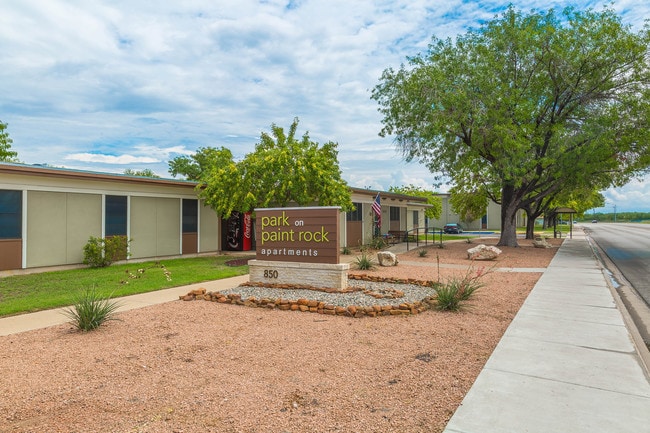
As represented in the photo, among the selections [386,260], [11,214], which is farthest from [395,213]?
[11,214]

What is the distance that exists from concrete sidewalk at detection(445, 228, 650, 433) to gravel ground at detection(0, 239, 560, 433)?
226 mm

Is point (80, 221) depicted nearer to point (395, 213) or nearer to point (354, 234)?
point (354, 234)

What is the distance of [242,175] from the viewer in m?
16.0

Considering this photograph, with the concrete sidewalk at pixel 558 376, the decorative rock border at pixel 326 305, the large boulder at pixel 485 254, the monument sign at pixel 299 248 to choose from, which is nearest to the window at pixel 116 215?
the monument sign at pixel 299 248

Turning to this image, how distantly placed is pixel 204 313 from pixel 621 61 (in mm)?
19708

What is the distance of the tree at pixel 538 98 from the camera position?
60.3 ft

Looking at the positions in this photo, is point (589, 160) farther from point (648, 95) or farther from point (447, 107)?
point (447, 107)

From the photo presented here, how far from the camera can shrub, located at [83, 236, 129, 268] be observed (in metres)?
13.9

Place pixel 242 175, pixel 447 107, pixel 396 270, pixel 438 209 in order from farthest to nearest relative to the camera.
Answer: pixel 438 209
pixel 447 107
pixel 242 175
pixel 396 270

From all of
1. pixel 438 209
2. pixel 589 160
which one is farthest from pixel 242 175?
pixel 438 209

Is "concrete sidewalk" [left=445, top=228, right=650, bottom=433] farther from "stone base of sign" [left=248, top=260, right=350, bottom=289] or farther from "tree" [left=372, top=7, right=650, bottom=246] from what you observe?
"tree" [left=372, top=7, right=650, bottom=246]

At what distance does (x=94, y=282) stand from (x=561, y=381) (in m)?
10.4

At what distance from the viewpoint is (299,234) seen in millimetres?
10102

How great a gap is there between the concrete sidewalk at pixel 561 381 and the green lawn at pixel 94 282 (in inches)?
267
